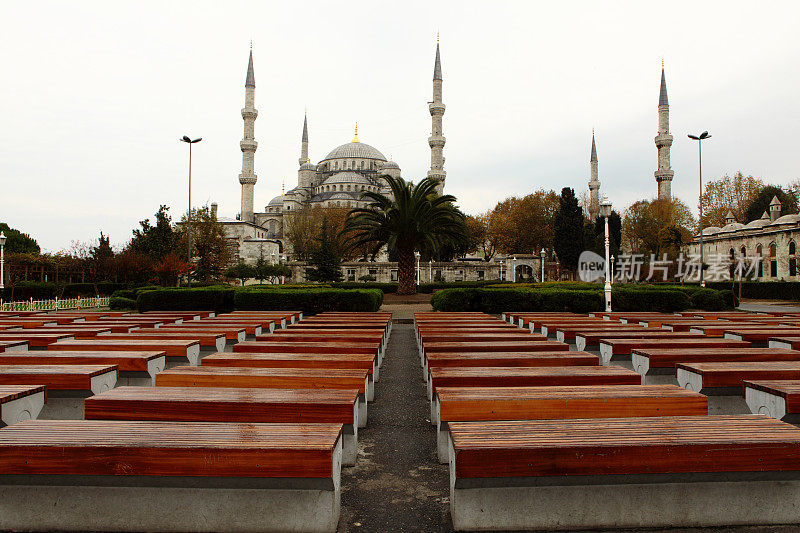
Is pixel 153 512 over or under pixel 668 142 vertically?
under

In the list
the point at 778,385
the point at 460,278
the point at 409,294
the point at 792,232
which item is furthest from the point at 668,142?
the point at 778,385

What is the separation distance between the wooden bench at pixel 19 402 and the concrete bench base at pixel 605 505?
278 centimetres

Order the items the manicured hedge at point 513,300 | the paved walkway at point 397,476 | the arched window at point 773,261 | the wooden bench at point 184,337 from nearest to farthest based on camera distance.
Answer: the paved walkway at point 397,476 → the wooden bench at point 184,337 → the manicured hedge at point 513,300 → the arched window at point 773,261

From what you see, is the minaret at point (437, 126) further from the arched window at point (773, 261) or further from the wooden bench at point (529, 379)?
the wooden bench at point (529, 379)

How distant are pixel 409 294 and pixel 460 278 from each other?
2233 centimetres

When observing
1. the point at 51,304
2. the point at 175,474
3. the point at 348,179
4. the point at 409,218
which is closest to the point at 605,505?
the point at 175,474

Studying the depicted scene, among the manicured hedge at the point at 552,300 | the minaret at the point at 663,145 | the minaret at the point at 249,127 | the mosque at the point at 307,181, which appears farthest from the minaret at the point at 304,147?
the manicured hedge at the point at 552,300

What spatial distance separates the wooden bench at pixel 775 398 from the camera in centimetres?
303

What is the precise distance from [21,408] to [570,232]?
51.2 metres

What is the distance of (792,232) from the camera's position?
1689 inches

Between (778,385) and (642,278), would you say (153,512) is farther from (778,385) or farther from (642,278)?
(642,278)

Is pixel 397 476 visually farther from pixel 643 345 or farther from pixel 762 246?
pixel 762 246

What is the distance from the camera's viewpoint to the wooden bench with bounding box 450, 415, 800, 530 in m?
2.31

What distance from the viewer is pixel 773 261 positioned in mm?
45906
